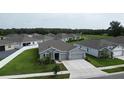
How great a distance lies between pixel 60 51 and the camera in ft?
53.8

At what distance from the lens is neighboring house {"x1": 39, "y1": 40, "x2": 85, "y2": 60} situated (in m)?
16.1

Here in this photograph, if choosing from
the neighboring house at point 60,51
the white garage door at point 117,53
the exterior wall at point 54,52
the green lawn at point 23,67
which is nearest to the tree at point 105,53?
the white garage door at point 117,53

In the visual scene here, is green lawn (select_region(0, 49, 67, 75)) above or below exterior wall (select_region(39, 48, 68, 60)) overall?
below

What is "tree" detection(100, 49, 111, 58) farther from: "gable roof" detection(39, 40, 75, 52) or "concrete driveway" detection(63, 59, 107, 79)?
"gable roof" detection(39, 40, 75, 52)

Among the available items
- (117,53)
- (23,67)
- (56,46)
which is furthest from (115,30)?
(56,46)

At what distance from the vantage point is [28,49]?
52.5ft

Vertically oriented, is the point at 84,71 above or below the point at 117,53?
below

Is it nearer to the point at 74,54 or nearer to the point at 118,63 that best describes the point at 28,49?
the point at 74,54

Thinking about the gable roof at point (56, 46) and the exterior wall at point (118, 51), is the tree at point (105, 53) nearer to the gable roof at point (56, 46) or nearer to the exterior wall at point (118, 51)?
the exterior wall at point (118, 51)

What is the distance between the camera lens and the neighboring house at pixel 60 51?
635 inches

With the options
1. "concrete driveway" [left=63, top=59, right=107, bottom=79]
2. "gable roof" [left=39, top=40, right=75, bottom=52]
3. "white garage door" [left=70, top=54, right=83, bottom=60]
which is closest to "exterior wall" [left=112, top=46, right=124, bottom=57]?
"white garage door" [left=70, top=54, right=83, bottom=60]

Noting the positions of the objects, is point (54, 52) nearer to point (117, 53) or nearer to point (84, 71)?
point (84, 71)

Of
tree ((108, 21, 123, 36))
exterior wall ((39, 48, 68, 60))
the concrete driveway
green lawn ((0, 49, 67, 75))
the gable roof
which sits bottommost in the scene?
the concrete driveway
